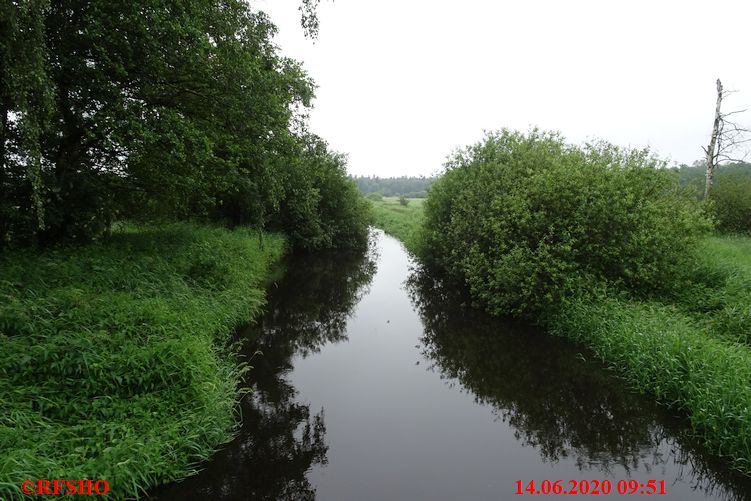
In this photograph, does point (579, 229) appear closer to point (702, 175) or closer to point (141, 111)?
point (141, 111)

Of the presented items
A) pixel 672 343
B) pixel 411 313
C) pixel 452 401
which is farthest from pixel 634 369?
pixel 411 313

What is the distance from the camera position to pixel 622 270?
11.0m

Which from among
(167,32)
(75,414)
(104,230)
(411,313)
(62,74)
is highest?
(167,32)

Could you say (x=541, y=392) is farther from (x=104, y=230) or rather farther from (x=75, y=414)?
(x=104, y=230)

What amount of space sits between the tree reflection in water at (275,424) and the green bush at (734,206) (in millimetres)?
21290

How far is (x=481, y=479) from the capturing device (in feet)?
18.6

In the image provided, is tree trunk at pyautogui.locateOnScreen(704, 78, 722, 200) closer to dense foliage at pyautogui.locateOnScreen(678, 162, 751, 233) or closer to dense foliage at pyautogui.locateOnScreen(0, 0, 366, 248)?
dense foliage at pyautogui.locateOnScreen(678, 162, 751, 233)

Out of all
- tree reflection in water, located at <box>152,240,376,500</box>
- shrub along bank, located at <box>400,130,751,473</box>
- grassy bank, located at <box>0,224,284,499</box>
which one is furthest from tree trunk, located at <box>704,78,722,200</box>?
grassy bank, located at <box>0,224,284,499</box>

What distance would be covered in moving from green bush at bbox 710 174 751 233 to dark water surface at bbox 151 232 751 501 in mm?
18550

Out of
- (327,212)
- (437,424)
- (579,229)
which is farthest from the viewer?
(327,212)

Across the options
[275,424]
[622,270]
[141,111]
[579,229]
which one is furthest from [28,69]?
[622,270]

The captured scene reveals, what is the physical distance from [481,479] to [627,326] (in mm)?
5674

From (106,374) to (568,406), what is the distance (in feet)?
24.9

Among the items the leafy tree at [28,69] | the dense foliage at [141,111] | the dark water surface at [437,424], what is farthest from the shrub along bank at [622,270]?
the leafy tree at [28,69]
